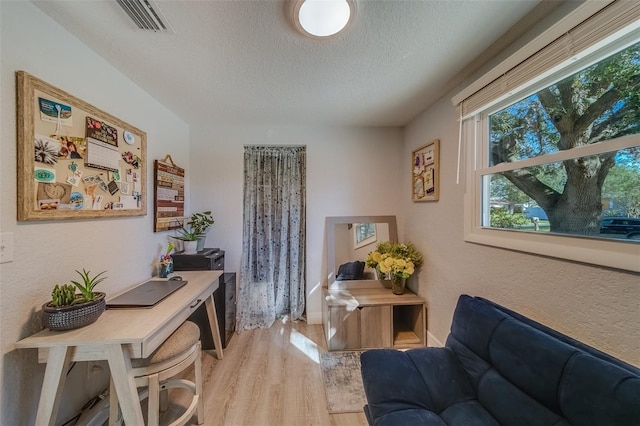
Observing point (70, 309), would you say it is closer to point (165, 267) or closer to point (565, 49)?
point (165, 267)

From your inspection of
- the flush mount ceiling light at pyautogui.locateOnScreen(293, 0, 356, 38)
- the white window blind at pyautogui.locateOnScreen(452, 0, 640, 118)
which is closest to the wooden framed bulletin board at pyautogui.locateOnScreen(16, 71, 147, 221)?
the flush mount ceiling light at pyautogui.locateOnScreen(293, 0, 356, 38)

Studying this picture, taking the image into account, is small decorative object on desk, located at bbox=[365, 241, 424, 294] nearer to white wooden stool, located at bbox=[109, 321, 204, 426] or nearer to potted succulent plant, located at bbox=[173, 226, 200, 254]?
white wooden stool, located at bbox=[109, 321, 204, 426]

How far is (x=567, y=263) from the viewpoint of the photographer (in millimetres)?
1116

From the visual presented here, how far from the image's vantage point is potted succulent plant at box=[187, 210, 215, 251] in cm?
251

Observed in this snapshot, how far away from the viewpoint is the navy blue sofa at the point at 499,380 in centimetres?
79

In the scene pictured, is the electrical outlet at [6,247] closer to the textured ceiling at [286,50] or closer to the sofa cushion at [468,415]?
the textured ceiling at [286,50]

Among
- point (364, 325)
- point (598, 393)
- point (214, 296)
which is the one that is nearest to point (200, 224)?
point (214, 296)

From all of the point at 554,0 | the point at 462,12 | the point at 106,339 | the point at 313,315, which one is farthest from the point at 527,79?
the point at 313,315

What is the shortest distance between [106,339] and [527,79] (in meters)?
2.45

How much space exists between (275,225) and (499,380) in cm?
234

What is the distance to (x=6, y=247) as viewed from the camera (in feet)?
3.44

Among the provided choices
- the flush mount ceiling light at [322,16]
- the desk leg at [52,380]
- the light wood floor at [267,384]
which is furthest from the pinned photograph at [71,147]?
the light wood floor at [267,384]

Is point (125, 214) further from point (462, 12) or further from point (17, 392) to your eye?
point (462, 12)

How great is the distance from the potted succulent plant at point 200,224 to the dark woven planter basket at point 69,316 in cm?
133
